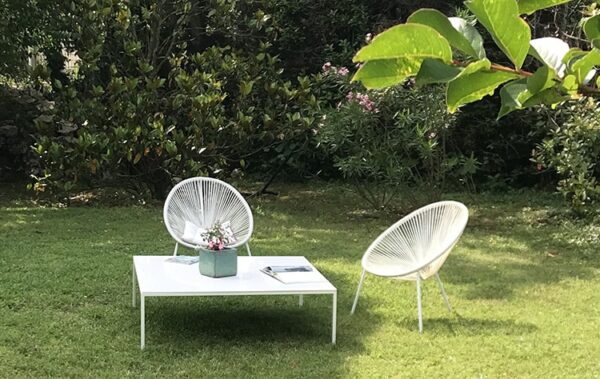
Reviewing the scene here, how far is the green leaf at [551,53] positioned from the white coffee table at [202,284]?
3.38 m

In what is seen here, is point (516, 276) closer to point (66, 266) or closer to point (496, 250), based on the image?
point (496, 250)

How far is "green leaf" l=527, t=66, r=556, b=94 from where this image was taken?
64 cm

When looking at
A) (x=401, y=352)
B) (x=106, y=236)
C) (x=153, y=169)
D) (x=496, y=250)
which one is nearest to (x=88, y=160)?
(x=153, y=169)

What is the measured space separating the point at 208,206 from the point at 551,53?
17.4 feet

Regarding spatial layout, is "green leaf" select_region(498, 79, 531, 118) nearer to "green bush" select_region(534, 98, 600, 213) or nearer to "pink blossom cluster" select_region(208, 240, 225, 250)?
"pink blossom cluster" select_region(208, 240, 225, 250)

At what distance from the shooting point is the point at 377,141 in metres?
8.10

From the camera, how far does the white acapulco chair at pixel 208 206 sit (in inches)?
225

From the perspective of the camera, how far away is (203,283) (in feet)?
13.4

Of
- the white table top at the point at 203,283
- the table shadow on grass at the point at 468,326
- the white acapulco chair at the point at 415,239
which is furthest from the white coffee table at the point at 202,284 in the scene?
the white acapulco chair at the point at 415,239

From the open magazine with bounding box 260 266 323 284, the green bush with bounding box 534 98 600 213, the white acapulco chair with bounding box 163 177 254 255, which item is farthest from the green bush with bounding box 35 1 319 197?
the open magazine with bounding box 260 266 323 284

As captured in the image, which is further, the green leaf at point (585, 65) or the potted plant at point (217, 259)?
the potted plant at point (217, 259)

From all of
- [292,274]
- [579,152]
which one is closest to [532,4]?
[292,274]

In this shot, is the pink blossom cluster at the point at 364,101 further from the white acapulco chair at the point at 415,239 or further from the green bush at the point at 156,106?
the white acapulco chair at the point at 415,239

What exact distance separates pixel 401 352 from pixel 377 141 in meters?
4.37
